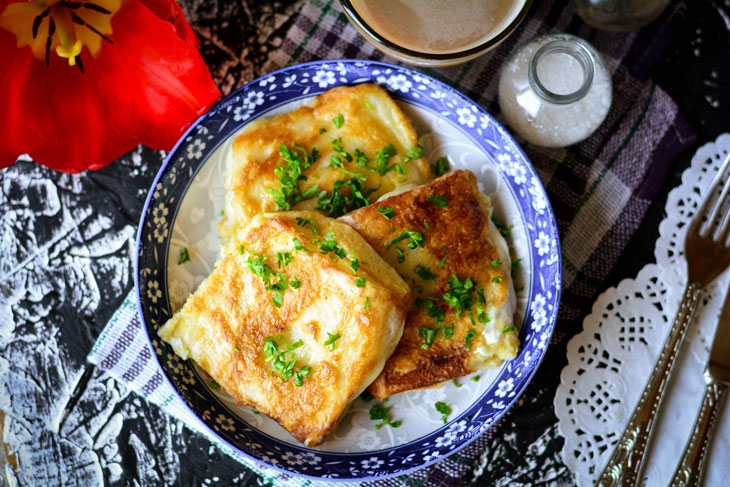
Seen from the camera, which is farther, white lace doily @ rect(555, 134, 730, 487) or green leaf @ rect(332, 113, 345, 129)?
white lace doily @ rect(555, 134, 730, 487)

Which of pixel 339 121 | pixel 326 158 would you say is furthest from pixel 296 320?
pixel 339 121

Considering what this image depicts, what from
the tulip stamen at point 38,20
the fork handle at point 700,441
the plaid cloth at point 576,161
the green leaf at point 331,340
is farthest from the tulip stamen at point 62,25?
the fork handle at point 700,441

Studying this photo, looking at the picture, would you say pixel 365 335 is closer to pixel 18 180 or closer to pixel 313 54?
pixel 313 54

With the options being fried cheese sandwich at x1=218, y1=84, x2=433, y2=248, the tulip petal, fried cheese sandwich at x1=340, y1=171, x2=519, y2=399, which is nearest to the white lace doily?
fried cheese sandwich at x1=340, y1=171, x2=519, y2=399

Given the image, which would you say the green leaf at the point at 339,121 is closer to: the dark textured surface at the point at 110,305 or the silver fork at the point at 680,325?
the dark textured surface at the point at 110,305

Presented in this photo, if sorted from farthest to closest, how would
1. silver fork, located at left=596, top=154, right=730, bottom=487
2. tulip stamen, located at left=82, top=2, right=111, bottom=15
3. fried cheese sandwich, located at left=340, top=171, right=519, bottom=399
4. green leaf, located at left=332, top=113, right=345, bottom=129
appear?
silver fork, located at left=596, top=154, right=730, bottom=487
green leaf, located at left=332, top=113, right=345, bottom=129
fried cheese sandwich, located at left=340, top=171, right=519, bottom=399
tulip stamen, located at left=82, top=2, right=111, bottom=15

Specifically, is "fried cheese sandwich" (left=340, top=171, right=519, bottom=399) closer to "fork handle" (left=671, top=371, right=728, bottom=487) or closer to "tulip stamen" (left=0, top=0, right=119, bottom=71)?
"fork handle" (left=671, top=371, right=728, bottom=487)
